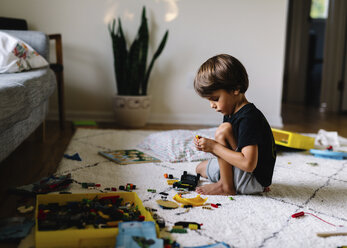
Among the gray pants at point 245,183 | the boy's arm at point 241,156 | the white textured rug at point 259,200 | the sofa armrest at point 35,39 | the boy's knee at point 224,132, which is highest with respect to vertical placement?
the sofa armrest at point 35,39

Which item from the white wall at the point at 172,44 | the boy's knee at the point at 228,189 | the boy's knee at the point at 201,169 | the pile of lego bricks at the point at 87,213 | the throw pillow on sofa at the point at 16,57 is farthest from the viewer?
the white wall at the point at 172,44

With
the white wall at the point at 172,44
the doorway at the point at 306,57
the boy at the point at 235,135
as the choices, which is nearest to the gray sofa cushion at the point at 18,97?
the boy at the point at 235,135

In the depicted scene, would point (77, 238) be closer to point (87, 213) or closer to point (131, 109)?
point (87, 213)

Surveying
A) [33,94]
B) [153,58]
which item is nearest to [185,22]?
[153,58]

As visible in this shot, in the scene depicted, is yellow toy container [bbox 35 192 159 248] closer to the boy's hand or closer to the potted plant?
the boy's hand

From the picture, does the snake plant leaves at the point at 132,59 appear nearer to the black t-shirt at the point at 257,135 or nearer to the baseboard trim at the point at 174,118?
the baseboard trim at the point at 174,118

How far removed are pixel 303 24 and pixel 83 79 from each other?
352 centimetres

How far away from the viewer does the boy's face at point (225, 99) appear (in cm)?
144

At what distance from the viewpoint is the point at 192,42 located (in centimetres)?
340

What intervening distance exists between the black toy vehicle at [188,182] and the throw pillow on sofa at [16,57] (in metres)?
1.10

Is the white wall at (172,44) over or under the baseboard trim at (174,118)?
over

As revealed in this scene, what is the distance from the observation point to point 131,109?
3.18m

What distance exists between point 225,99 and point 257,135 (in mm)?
183

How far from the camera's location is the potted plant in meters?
3.14
